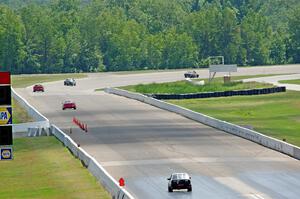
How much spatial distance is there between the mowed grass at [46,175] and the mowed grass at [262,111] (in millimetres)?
17378

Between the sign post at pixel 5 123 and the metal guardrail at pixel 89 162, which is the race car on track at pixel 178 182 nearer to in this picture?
the metal guardrail at pixel 89 162

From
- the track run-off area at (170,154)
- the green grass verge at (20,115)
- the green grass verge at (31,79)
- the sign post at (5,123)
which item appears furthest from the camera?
the green grass verge at (31,79)

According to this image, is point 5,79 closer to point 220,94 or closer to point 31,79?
point 220,94

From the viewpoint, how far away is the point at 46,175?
5653cm

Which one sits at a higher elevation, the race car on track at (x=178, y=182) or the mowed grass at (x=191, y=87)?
the race car on track at (x=178, y=182)

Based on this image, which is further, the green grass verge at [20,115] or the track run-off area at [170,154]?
the green grass verge at [20,115]

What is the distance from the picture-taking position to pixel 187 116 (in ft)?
305

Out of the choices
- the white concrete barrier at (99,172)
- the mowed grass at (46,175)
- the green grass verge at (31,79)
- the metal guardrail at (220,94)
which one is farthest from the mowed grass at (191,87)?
the mowed grass at (46,175)

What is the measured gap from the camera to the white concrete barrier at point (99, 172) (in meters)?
43.2

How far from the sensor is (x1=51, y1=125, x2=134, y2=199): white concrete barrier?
43.2 m

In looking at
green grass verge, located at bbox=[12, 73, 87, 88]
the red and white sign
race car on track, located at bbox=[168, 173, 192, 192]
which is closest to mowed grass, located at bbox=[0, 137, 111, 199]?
race car on track, located at bbox=[168, 173, 192, 192]

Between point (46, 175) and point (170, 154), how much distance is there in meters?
10.9

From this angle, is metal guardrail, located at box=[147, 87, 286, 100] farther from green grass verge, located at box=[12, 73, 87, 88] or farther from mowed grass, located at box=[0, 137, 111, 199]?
green grass verge, located at box=[12, 73, 87, 88]

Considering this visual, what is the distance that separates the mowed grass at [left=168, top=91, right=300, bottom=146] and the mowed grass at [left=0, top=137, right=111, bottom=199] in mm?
17378
